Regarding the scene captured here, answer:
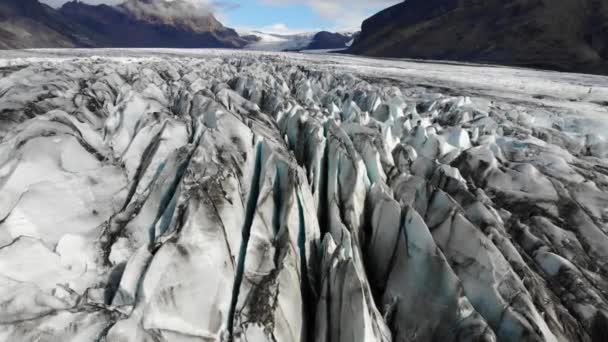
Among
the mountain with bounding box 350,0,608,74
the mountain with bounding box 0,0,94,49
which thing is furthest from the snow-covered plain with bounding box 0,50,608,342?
the mountain with bounding box 0,0,94,49

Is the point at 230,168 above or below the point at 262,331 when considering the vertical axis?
above

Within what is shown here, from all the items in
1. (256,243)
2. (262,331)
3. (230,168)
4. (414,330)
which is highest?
(230,168)

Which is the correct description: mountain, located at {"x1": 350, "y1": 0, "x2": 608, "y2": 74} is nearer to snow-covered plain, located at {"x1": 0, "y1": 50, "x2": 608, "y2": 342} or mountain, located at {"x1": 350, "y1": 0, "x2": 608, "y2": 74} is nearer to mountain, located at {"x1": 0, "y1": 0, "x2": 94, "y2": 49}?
snow-covered plain, located at {"x1": 0, "y1": 50, "x2": 608, "y2": 342}

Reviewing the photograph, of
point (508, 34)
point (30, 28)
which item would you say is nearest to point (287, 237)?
point (508, 34)

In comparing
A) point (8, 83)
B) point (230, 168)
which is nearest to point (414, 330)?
point (230, 168)

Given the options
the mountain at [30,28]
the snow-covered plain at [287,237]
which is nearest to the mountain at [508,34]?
the snow-covered plain at [287,237]

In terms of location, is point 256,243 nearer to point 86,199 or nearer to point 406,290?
point 406,290

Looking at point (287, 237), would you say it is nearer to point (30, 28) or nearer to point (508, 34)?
point (508, 34)

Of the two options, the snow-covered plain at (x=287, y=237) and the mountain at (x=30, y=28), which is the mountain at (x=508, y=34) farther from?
the mountain at (x=30, y=28)
